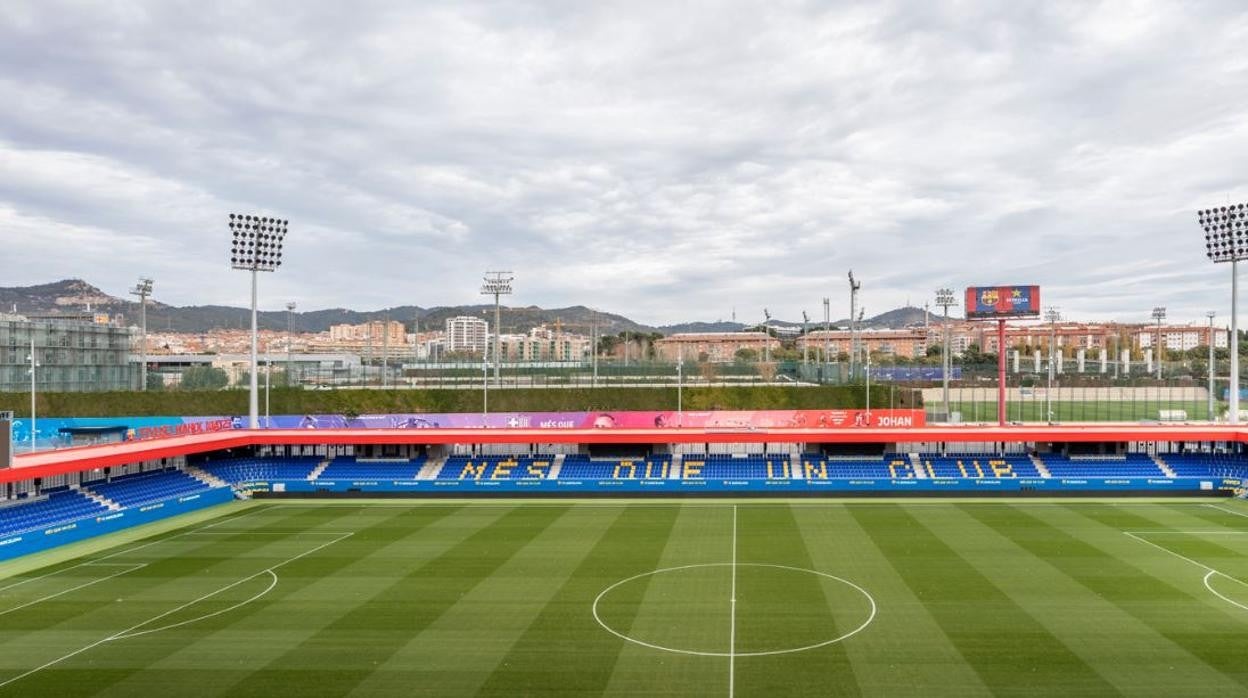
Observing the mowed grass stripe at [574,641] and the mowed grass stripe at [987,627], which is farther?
the mowed grass stripe at [574,641]

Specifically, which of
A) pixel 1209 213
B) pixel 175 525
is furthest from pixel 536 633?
pixel 1209 213

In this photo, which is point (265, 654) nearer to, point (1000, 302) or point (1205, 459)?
point (1000, 302)

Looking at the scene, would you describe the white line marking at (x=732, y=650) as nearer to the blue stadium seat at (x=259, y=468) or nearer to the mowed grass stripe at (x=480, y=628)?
the mowed grass stripe at (x=480, y=628)

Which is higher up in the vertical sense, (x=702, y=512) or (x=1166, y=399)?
(x=1166, y=399)

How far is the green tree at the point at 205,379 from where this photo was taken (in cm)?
6838

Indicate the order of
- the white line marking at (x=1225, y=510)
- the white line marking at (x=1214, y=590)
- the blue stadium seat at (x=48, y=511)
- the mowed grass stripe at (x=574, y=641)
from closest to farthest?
the mowed grass stripe at (x=574, y=641)
the white line marking at (x=1214, y=590)
the blue stadium seat at (x=48, y=511)
the white line marking at (x=1225, y=510)

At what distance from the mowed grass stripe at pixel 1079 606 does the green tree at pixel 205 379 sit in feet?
201

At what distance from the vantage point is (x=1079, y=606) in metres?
22.3

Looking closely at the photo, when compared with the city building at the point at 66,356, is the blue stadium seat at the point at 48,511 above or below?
below

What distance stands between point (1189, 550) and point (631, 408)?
135 feet

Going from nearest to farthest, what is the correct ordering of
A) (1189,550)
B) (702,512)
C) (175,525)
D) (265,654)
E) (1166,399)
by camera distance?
(265,654) < (1189,550) < (175,525) < (702,512) < (1166,399)

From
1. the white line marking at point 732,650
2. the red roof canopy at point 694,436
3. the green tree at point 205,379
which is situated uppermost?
the green tree at point 205,379

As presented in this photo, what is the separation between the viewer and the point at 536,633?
67.7 feet

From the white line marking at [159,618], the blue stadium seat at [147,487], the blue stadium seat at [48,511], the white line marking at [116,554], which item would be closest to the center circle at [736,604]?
the white line marking at [159,618]
